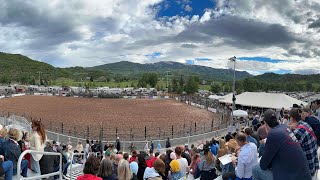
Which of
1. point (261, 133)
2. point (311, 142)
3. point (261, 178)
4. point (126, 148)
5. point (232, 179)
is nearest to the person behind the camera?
point (261, 178)

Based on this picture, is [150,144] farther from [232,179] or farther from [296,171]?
[296,171]

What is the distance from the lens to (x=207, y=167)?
7.06 m

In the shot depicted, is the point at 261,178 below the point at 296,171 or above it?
below

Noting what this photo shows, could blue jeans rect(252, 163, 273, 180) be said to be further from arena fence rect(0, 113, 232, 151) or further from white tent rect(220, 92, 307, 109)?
white tent rect(220, 92, 307, 109)

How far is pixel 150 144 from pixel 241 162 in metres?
16.5

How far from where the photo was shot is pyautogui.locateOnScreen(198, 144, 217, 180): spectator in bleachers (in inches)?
277

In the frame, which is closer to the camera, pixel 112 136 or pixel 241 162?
pixel 241 162

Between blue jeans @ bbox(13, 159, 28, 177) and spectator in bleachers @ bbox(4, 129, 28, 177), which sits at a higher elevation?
spectator in bleachers @ bbox(4, 129, 28, 177)

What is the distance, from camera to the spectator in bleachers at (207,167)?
7.03 m

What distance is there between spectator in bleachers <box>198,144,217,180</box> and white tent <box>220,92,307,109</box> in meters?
27.9

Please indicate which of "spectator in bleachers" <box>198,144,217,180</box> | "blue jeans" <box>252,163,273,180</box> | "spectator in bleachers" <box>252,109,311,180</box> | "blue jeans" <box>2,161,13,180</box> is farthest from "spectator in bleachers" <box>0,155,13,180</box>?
"spectator in bleachers" <box>252,109,311,180</box>

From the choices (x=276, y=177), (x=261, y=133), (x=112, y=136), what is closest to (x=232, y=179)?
(x=276, y=177)

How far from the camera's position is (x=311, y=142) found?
527 centimetres

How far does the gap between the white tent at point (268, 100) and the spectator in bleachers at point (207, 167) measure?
91.5 feet
